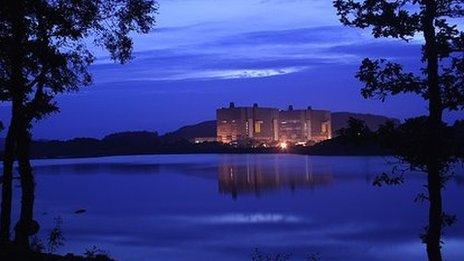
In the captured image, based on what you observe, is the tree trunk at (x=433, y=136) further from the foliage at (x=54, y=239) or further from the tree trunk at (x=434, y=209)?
the foliage at (x=54, y=239)

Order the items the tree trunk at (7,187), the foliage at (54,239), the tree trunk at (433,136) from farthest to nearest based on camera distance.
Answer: the foliage at (54,239) < the tree trunk at (7,187) < the tree trunk at (433,136)

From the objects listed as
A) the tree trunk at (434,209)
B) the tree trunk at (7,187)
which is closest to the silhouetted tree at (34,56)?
the tree trunk at (7,187)

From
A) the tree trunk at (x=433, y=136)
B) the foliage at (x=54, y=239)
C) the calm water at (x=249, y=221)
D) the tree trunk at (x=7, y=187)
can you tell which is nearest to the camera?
the tree trunk at (x=433, y=136)

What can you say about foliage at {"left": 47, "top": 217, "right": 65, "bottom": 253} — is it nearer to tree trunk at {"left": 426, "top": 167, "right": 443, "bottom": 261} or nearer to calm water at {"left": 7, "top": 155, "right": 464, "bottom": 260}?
calm water at {"left": 7, "top": 155, "right": 464, "bottom": 260}

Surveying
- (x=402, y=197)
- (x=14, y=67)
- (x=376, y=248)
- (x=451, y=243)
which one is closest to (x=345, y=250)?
(x=376, y=248)

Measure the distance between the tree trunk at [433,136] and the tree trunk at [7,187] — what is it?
29.6 feet

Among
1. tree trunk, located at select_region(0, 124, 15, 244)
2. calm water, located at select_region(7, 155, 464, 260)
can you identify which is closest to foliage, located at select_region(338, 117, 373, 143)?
calm water, located at select_region(7, 155, 464, 260)

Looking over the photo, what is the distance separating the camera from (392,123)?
34.9 ft

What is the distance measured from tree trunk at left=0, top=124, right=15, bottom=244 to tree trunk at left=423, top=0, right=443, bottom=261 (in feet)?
29.6

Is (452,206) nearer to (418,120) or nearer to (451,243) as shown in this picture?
(451,243)

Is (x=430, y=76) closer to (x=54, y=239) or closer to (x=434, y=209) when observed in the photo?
(x=434, y=209)

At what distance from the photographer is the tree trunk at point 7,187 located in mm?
13969

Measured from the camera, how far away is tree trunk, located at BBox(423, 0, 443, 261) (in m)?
10.2

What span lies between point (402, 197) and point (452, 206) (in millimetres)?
9082
